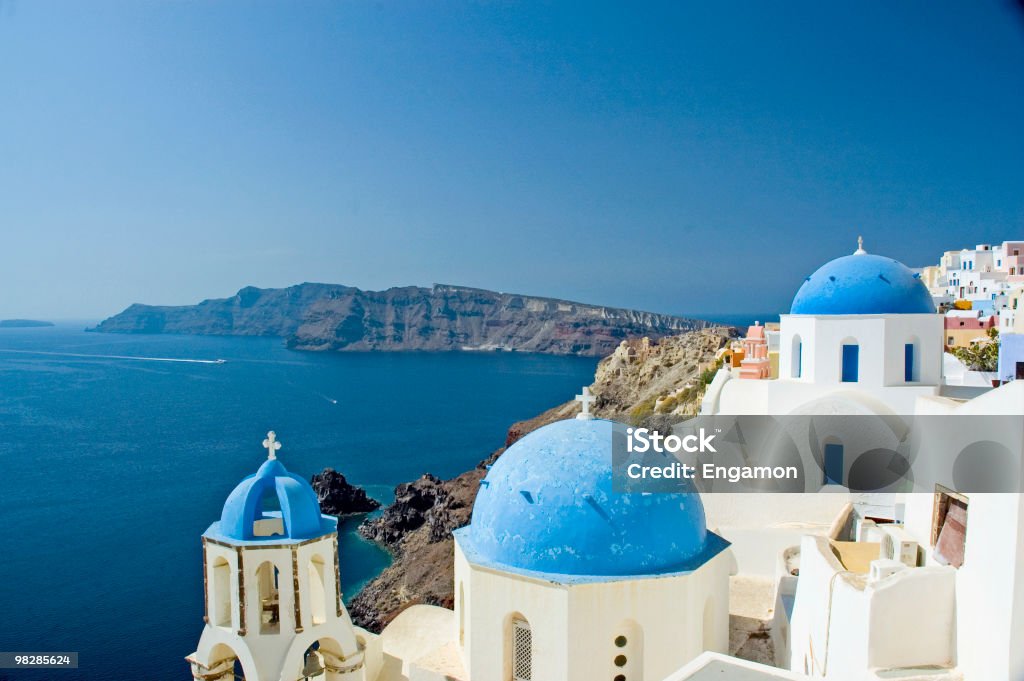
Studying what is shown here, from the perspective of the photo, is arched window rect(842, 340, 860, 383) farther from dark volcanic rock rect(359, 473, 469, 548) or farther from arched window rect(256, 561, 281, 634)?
dark volcanic rock rect(359, 473, 469, 548)

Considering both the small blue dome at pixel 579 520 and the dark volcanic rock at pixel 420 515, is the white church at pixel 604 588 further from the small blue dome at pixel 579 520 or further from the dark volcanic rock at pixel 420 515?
the dark volcanic rock at pixel 420 515

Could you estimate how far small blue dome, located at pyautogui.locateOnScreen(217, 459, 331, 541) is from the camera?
25.0 ft

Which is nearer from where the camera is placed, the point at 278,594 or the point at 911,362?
the point at 278,594

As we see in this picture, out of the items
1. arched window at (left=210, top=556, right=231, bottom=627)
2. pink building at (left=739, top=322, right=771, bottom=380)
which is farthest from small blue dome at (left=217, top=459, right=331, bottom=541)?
pink building at (left=739, top=322, right=771, bottom=380)

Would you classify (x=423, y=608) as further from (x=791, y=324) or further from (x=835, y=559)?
(x=791, y=324)

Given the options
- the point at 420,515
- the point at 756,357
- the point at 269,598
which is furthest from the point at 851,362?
the point at 420,515

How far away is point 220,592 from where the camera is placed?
7.74 m

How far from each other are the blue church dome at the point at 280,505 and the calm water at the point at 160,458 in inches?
648

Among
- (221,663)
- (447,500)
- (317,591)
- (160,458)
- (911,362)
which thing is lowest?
(160,458)

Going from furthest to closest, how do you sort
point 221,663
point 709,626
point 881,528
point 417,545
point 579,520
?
point 417,545, point 221,663, point 881,528, point 709,626, point 579,520

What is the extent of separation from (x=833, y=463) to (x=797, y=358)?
1.79 meters

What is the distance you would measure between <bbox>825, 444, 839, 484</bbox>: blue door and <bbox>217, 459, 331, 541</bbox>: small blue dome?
7594 mm

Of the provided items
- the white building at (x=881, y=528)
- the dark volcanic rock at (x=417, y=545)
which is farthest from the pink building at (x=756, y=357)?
the dark volcanic rock at (x=417, y=545)

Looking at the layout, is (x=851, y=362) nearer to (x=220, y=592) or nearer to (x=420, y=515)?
(x=220, y=592)
